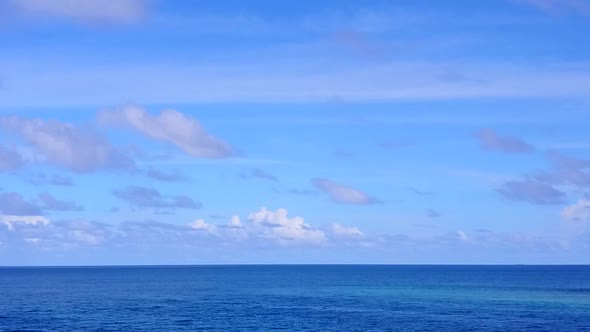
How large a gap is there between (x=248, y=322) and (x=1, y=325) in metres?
35.9

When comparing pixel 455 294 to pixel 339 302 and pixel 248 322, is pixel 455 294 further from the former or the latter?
pixel 248 322

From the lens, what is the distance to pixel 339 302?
14388 centimetres

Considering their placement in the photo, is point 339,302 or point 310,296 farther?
point 310,296

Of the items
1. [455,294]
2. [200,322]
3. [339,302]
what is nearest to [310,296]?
[339,302]

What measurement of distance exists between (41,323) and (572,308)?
292 ft

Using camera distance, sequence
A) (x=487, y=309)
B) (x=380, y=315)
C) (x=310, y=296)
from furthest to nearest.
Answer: (x=310, y=296) → (x=487, y=309) → (x=380, y=315)

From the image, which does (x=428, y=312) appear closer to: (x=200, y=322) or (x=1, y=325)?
(x=200, y=322)

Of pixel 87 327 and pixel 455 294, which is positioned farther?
pixel 455 294

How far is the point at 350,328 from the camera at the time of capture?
99.7 metres

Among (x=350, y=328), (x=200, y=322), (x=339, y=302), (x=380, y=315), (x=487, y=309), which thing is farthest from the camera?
(x=339, y=302)

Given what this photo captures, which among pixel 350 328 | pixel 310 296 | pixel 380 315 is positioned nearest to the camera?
pixel 350 328

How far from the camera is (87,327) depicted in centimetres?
10038

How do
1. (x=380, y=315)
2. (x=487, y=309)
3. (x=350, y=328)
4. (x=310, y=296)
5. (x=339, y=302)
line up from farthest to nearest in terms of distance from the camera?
(x=310, y=296) → (x=339, y=302) → (x=487, y=309) → (x=380, y=315) → (x=350, y=328)

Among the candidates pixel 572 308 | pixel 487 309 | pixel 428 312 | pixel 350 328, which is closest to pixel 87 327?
pixel 350 328
